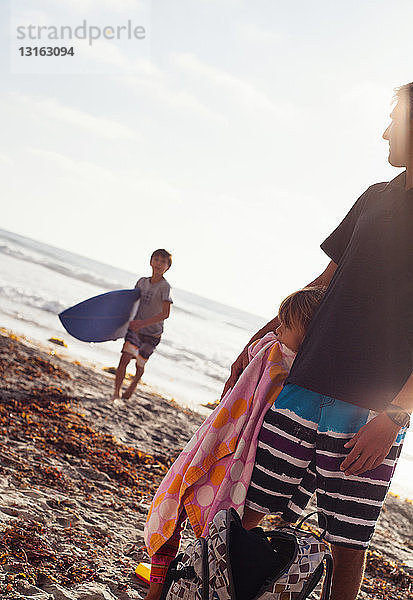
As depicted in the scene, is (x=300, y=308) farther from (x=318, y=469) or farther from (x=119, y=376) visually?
(x=119, y=376)

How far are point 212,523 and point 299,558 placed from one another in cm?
29

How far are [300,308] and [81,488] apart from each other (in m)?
2.32

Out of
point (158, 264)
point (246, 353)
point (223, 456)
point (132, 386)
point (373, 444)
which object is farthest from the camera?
point (132, 386)

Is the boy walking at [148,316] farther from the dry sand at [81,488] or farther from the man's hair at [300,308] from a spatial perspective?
the man's hair at [300,308]

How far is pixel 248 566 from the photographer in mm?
A: 1784

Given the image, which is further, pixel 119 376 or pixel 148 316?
pixel 148 316

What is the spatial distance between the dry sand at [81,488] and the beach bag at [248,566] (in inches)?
33.3

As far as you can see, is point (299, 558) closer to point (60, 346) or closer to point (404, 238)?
point (404, 238)

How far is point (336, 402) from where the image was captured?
1876 mm

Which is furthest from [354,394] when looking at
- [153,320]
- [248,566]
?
[153,320]

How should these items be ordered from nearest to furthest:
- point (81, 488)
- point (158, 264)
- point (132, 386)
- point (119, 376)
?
point (81, 488)
point (119, 376)
point (158, 264)
point (132, 386)

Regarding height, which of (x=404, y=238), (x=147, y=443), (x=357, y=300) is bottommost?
(x=147, y=443)

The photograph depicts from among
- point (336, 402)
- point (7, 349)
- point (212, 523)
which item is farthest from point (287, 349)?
point (7, 349)

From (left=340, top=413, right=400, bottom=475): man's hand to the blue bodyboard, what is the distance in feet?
16.1
